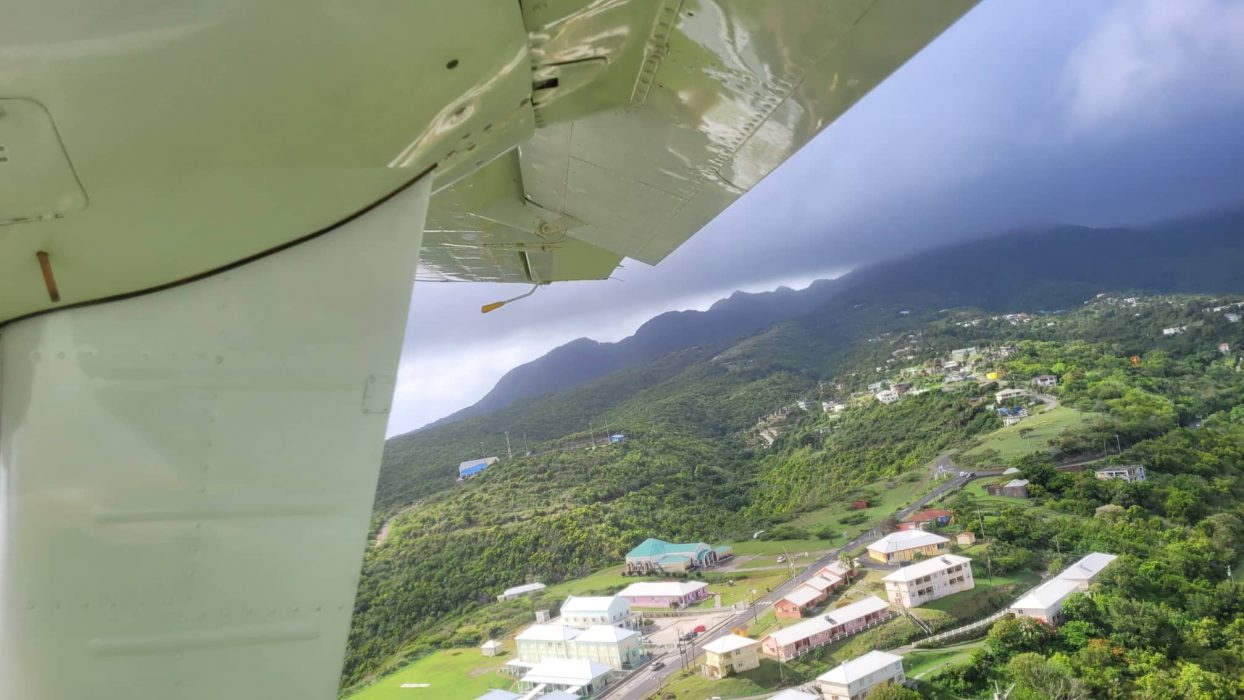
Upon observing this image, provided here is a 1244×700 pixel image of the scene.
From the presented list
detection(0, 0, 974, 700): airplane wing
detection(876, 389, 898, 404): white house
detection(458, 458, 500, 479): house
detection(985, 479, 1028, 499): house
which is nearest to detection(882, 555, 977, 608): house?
detection(985, 479, 1028, 499): house

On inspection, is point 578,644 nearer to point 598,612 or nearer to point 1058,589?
point 598,612

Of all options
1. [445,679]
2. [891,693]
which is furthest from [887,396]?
[445,679]

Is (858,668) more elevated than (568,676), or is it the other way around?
(568,676)

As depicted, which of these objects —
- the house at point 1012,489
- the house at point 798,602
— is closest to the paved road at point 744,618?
the house at point 798,602

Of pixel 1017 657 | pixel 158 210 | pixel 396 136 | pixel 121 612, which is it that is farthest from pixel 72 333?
pixel 1017 657

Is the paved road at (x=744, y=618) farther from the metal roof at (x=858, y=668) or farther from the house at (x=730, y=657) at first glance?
the metal roof at (x=858, y=668)

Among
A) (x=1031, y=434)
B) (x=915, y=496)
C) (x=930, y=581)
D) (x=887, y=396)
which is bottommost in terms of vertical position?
(x=930, y=581)
